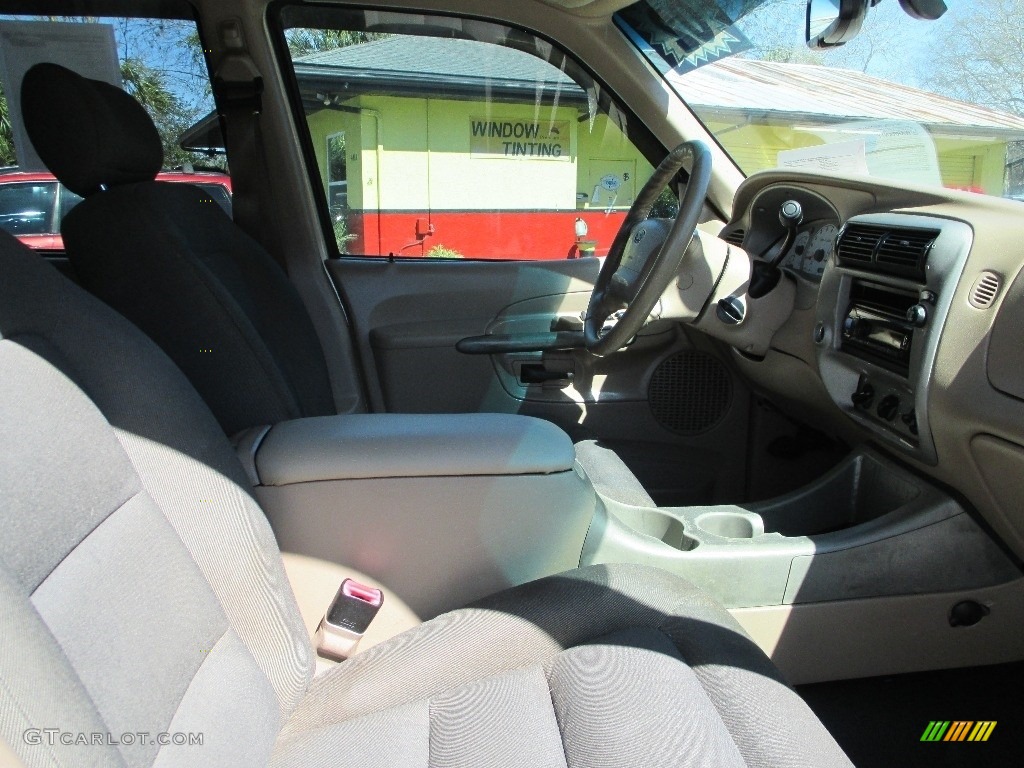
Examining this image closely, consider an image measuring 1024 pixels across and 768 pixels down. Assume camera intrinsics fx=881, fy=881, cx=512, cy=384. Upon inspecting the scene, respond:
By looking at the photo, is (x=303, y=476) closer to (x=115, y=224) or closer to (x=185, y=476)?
(x=185, y=476)

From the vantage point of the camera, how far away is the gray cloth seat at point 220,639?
79 cm

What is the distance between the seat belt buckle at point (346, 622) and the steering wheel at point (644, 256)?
0.71 m

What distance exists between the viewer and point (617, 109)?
231 centimetres

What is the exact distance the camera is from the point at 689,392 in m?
2.38

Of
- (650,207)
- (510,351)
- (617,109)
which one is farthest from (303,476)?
(617,109)

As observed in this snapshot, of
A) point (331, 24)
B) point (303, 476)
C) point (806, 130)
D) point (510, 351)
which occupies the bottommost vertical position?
point (510, 351)

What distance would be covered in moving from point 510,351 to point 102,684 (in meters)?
1.71

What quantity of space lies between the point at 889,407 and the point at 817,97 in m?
0.87

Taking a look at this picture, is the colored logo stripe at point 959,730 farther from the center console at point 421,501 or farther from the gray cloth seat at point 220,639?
the center console at point 421,501

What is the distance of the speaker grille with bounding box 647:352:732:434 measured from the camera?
237 cm

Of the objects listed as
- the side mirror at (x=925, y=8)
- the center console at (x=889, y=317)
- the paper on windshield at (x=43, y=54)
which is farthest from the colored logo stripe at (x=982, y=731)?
the paper on windshield at (x=43, y=54)

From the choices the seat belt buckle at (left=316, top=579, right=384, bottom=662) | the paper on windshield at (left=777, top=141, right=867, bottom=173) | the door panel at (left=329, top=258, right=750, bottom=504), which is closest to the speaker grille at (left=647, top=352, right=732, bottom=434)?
the door panel at (left=329, top=258, right=750, bottom=504)

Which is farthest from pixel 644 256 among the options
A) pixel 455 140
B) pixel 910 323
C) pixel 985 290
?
pixel 455 140

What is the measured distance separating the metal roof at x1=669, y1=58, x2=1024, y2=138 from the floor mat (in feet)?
3.57
